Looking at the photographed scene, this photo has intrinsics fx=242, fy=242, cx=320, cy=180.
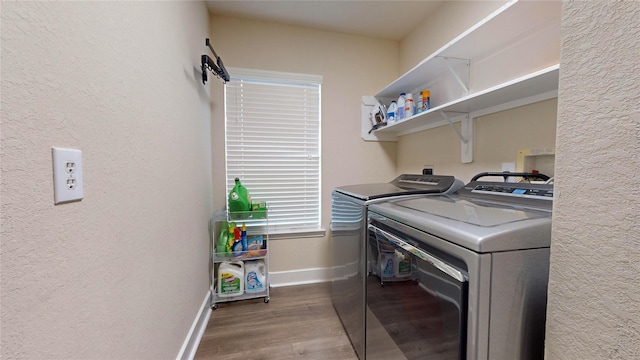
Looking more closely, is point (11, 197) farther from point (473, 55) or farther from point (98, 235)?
point (473, 55)

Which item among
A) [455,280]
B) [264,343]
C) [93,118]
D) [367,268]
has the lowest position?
[264,343]

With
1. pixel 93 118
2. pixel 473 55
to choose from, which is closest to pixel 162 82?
pixel 93 118

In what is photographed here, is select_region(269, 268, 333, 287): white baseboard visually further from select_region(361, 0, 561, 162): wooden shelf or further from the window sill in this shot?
select_region(361, 0, 561, 162): wooden shelf

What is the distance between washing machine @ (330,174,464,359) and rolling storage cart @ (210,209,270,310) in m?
0.66

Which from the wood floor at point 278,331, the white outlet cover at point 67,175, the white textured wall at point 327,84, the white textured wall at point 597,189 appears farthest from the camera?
the white textured wall at point 327,84

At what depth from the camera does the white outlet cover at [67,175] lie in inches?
20.6

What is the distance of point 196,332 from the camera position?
1582 mm

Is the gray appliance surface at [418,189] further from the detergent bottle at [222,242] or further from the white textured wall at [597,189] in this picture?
the detergent bottle at [222,242]

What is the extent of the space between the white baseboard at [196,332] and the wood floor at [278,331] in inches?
1.4

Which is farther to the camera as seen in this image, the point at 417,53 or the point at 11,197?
the point at 417,53

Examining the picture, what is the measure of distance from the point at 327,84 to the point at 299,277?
194cm

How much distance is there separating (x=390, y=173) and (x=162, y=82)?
7.04 ft

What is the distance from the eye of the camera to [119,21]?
2.52 ft

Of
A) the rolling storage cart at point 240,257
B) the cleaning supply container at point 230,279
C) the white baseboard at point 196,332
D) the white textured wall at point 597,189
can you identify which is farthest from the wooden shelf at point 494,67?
the white baseboard at point 196,332
